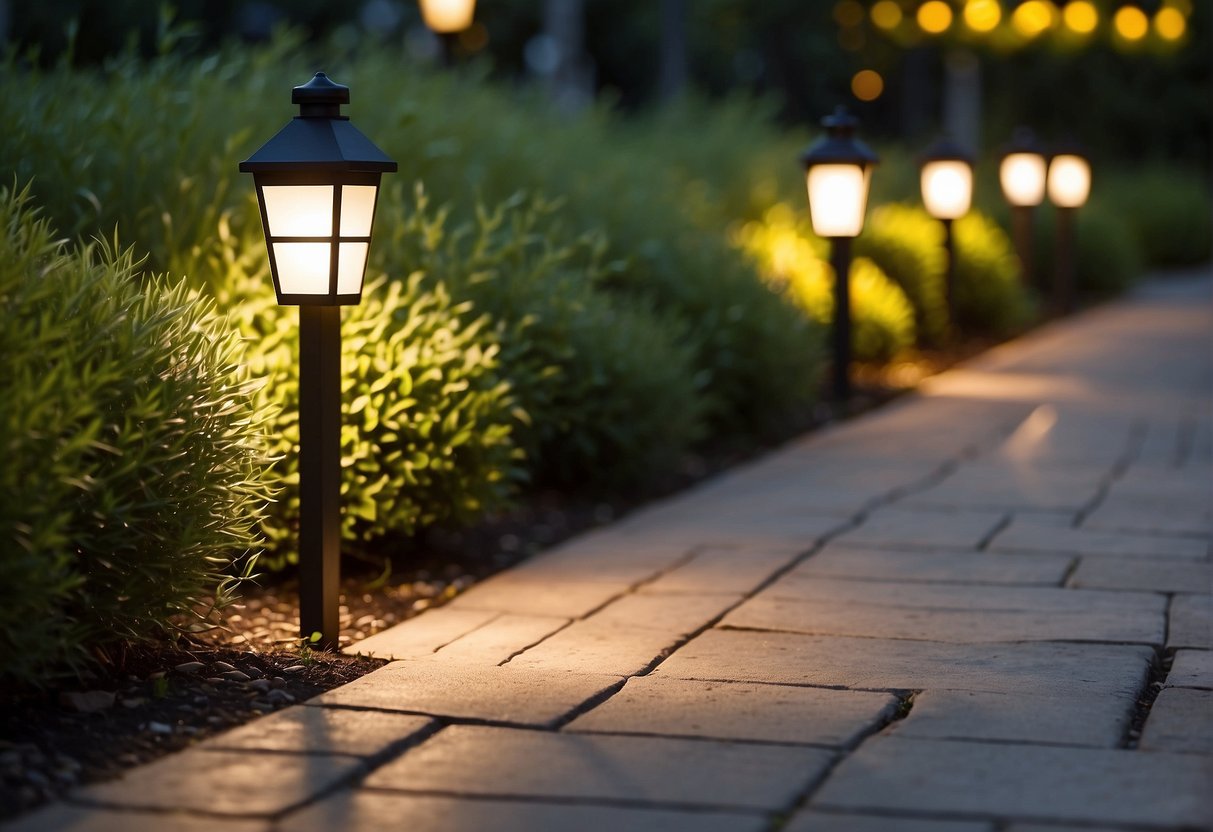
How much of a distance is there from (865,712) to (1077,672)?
0.79 m

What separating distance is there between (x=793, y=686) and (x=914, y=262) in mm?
9991

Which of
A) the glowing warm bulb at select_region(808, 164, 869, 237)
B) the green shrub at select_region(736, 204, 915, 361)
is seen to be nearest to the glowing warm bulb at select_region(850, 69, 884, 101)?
the green shrub at select_region(736, 204, 915, 361)

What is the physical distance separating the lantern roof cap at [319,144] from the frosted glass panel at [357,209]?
0.24ft

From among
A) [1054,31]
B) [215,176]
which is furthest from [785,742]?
[1054,31]

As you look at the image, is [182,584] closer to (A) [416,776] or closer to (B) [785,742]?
(A) [416,776]

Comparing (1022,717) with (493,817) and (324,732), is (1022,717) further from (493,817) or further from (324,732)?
(324,732)

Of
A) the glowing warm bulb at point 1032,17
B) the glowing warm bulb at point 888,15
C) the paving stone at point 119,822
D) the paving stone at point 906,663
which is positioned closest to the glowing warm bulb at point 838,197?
the paving stone at point 906,663

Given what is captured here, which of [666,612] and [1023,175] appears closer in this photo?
[666,612]

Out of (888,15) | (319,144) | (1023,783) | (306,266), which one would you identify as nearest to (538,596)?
(306,266)

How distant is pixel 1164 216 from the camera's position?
26.9 m

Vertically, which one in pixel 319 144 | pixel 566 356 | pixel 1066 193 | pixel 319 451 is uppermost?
pixel 1066 193

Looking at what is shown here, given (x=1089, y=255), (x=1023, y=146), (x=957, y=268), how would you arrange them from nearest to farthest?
(x=957, y=268) → (x=1023, y=146) → (x=1089, y=255)

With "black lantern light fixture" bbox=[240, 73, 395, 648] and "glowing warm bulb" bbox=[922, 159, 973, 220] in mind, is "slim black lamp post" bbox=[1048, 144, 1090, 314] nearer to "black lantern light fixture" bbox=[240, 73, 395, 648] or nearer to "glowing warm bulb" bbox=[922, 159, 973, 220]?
"glowing warm bulb" bbox=[922, 159, 973, 220]

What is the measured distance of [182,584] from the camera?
4.43m
